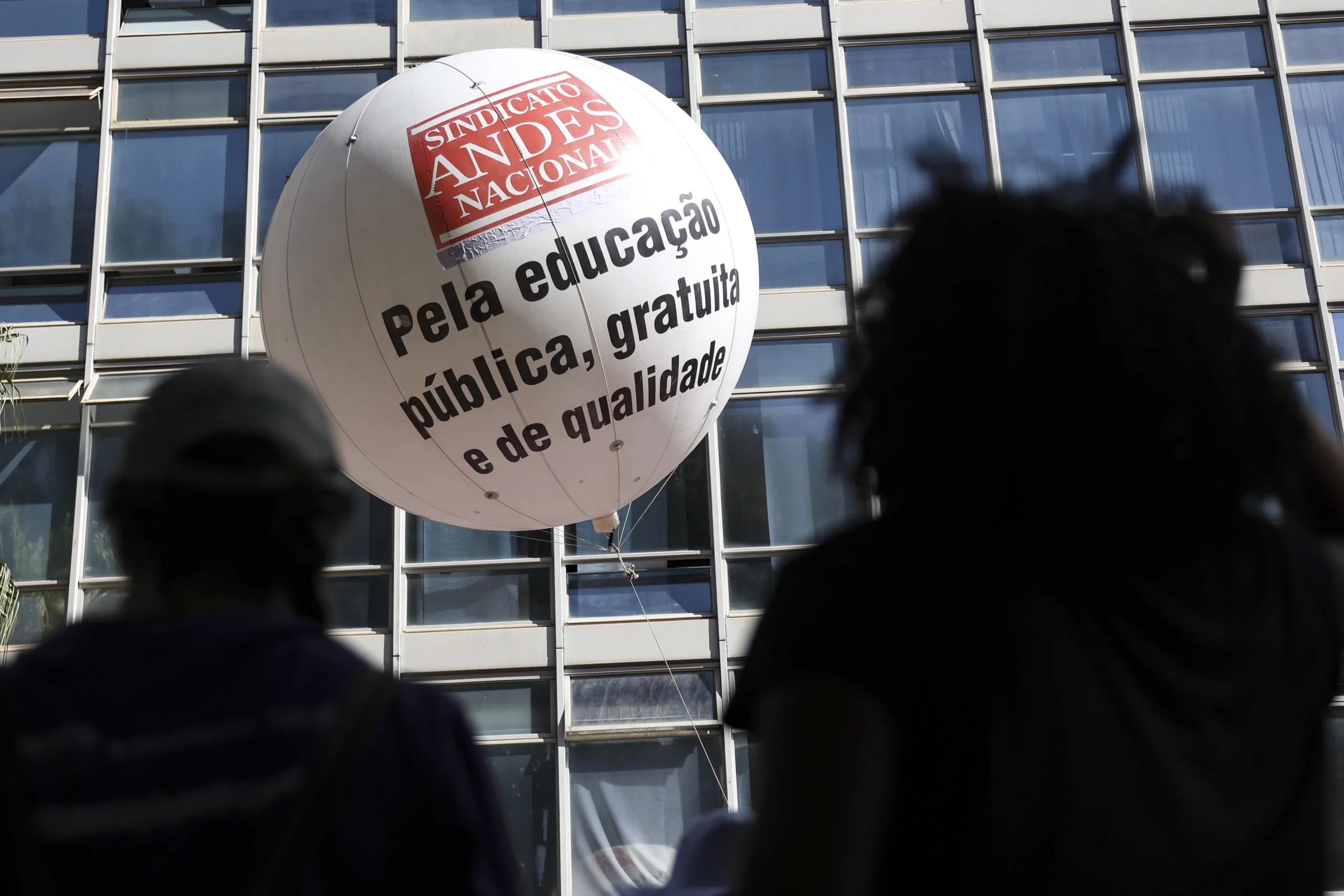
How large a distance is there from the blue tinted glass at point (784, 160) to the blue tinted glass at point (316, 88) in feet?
11.4

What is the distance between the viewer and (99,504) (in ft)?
38.9

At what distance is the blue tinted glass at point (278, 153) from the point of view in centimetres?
1229

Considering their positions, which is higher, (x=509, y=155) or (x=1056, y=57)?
(x=1056, y=57)

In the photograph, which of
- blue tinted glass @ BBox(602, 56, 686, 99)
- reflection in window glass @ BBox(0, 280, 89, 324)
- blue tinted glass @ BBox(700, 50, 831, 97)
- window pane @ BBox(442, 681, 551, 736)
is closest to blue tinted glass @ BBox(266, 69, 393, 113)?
blue tinted glass @ BBox(602, 56, 686, 99)

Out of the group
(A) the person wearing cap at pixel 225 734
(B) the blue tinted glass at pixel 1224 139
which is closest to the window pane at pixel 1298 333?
(B) the blue tinted glass at pixel 1224 139

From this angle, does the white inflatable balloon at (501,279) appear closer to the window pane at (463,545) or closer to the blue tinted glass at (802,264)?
the window pane at (463,545)

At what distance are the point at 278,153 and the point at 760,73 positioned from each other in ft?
16.2

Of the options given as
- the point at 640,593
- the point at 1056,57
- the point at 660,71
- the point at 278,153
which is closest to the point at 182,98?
Answer: the point at 278,153

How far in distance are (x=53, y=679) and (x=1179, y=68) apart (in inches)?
524

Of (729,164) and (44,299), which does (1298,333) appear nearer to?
(729,164)

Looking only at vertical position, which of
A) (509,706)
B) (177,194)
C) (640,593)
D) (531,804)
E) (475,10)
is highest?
(475,10)

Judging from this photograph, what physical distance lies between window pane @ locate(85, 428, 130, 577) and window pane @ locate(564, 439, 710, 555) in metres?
4.29

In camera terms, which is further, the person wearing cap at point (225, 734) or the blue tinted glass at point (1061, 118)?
Result: the blue tinted glass at point (1061, 118)

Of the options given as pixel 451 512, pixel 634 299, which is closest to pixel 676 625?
pixel 451 512
